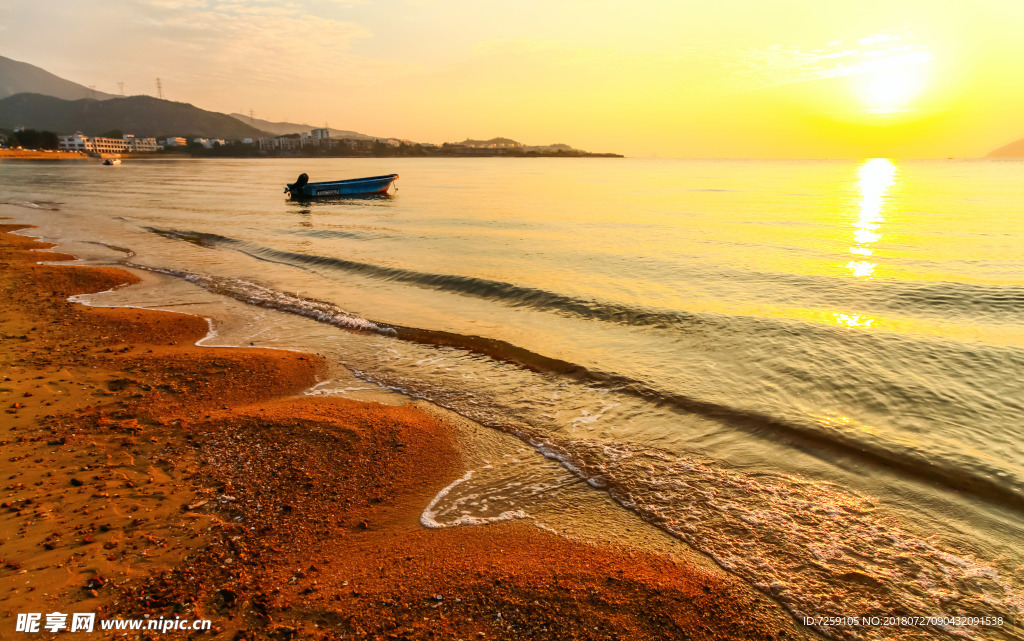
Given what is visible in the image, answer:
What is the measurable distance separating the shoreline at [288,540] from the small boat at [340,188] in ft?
135

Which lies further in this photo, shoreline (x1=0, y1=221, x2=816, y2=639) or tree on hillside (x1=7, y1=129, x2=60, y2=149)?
tree on hillside (x1=7, y1=129, x2=60, y2=149)

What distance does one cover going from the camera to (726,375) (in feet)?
30.8

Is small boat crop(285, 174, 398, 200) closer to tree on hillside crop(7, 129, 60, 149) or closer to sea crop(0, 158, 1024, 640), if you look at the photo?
sea crop(0, 158, 1024, 640)

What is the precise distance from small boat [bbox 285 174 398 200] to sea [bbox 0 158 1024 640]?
22069 mm

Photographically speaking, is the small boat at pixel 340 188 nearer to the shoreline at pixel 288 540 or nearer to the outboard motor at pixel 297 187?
the outboard motor at pixel 297 187

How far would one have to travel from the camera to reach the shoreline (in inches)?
157

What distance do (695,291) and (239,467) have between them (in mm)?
12929

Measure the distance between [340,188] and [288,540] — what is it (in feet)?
159

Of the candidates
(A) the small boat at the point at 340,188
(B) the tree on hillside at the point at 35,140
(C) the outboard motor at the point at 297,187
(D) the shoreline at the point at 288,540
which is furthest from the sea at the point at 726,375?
(B) the tree on hillside at the point at 35,140

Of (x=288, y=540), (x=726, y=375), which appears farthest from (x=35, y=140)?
(x=726, y=375)

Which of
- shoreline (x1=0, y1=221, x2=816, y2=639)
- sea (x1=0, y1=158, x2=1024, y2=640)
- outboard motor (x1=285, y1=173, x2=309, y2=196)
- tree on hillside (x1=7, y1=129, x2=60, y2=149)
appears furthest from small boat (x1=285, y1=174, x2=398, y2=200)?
tree on hillside (x1=7, y1=129, x2=60, y2=149)

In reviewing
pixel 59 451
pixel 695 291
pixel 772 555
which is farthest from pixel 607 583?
pixel 695 291

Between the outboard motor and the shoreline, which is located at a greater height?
the outboard motor

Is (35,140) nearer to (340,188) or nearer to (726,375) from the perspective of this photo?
(340,188)
